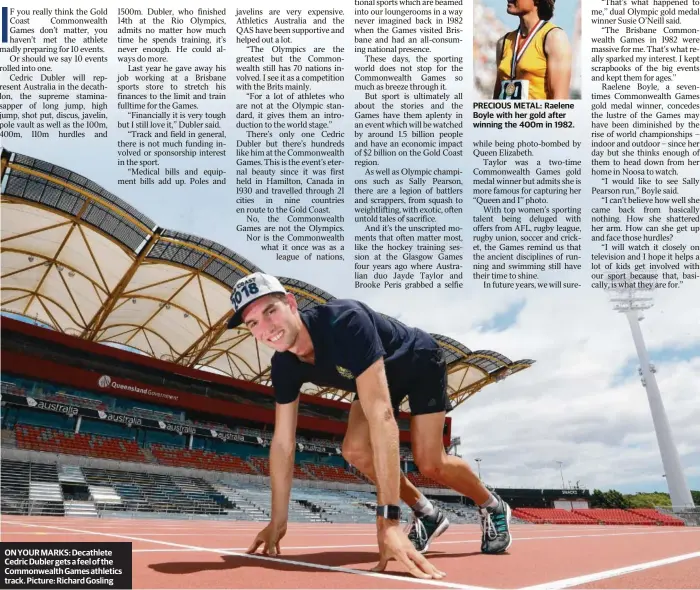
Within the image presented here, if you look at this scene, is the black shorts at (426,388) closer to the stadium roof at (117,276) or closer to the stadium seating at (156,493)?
the stadium roof at (117,276)

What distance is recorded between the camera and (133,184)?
24.3 feet

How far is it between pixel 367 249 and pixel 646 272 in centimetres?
351

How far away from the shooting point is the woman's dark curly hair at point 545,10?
7.13 metres

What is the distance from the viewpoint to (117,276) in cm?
2666

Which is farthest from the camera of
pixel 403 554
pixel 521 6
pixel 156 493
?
pixel 156 493

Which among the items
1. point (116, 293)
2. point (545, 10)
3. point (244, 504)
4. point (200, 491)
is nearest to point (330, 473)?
point (200, 491)

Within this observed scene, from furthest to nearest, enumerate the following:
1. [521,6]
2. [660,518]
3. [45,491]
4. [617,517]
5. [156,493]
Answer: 1. [617,517]
2. [660,518]
3. [156,493]
4. [45,491]
5. [521,6]

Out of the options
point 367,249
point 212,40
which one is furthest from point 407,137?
point 212,40

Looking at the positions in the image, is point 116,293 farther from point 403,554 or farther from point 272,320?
point 403,554

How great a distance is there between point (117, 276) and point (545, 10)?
2393 cm

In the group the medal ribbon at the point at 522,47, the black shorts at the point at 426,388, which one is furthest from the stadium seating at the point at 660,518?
the black shorts at the point at 426,388

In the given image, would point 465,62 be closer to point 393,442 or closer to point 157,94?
point 157,94

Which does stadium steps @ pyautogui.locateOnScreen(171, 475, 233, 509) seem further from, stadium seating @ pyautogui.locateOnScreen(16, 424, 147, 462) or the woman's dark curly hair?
the woman's dark curly hair

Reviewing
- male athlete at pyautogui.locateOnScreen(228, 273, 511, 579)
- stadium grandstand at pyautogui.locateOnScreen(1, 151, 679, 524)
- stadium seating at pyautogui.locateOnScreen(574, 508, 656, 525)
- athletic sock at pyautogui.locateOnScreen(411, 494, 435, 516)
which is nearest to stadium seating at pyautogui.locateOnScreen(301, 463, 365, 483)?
stadium grandstand at pyautogui.locateOnScreen(1, 151, 679, 524)
